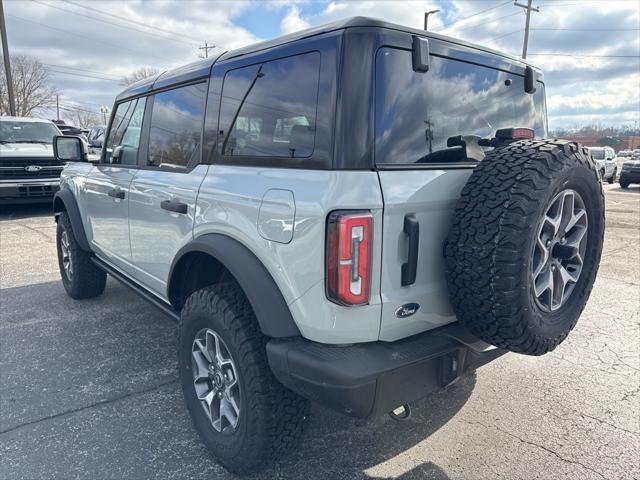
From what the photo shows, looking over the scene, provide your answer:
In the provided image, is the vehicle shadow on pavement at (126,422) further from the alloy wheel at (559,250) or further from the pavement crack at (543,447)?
the alloy wheel at (559,250)

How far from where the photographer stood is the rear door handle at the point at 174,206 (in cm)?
255

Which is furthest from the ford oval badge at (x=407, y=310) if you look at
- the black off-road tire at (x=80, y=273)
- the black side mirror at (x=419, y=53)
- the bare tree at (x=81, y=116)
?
the bare tree at (x=81, y=116)

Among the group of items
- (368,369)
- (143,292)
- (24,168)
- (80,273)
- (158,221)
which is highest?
(24,168)

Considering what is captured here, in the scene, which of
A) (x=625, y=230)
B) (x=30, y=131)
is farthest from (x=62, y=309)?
(x=625, y=230)

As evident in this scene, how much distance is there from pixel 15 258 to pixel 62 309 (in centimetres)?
255

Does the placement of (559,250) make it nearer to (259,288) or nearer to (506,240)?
(506,240)

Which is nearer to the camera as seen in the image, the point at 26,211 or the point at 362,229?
the point at 362,229

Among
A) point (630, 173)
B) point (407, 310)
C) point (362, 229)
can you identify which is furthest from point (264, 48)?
point (630, 173)

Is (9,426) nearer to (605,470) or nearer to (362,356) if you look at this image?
(362,356)

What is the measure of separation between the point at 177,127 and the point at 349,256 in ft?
5.53

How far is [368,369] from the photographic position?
1759mm

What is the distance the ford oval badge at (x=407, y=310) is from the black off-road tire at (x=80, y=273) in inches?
141

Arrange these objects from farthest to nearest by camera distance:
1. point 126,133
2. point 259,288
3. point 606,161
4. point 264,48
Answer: point 606,161 < point 126,133 < point 264,48 < point 259,288

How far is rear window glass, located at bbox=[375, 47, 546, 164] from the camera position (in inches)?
75.3
